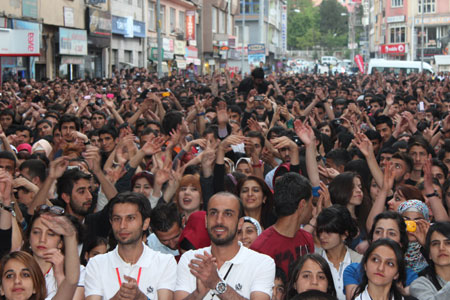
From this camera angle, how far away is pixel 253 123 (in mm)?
10102

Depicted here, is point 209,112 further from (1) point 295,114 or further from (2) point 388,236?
(2) point 388,236

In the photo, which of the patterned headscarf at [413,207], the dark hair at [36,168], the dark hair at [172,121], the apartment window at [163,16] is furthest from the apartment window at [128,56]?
the patterned headscarf at [413,207]

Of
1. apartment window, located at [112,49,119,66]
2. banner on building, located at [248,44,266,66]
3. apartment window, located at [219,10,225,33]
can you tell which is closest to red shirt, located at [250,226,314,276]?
banner on building, located at [248,44,266,66]

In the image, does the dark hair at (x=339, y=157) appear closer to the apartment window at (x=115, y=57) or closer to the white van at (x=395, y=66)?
the apartment window at (x=115, y=57)

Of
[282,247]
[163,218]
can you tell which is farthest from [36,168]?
[282,247]

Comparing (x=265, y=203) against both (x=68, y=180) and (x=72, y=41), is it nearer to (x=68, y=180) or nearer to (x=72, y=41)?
(x=68, y=180)

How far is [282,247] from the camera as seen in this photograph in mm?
5531

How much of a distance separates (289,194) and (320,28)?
401 ft

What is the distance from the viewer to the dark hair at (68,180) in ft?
23.4

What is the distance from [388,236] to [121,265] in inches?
79.8

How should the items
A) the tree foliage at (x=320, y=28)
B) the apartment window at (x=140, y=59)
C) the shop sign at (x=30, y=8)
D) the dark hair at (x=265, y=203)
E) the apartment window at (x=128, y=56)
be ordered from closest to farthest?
the dark hair at (x=265, y=203) < the shop sign at (x=30, y=8) < the apartment window at (x=128, y=56) < the apartment window at (x=140, y=59) < the tree foliage at (x=320, y=28)

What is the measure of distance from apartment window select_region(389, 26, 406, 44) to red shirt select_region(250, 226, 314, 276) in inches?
3134

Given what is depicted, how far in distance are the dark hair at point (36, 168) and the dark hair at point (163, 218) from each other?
2.18m

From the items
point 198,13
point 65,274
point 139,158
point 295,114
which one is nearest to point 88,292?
point 65,274
